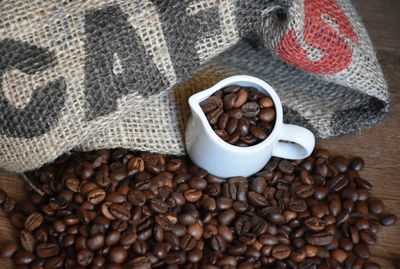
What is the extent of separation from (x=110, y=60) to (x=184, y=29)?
18cm

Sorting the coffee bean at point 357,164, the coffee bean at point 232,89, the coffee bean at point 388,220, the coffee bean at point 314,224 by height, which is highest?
the coffee bean at point 232,89

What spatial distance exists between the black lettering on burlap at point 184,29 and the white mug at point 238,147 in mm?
81

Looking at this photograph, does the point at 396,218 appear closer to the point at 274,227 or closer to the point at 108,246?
the point at 274,227

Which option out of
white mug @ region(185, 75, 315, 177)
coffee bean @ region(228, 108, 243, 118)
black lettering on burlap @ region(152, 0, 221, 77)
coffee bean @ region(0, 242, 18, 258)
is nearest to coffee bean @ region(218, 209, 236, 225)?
white mug @ region(185, 75, 315, 177)

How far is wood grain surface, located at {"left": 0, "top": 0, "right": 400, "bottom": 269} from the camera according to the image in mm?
1430

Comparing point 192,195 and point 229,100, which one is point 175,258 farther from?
point 229,100

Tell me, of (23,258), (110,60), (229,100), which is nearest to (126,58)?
(110,60)

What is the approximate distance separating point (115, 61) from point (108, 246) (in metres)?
0.39

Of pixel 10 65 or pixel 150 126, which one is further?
pixel 150 126

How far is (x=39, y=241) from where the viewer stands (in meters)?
1.31

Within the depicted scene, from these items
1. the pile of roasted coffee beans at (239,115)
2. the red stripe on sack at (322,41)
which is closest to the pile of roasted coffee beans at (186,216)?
the pile of roasted coffee beans at (239,115)

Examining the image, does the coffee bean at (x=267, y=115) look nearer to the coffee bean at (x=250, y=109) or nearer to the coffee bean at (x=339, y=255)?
the coffee bean at (x=250, y=109)

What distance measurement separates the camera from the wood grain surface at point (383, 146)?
1.43m

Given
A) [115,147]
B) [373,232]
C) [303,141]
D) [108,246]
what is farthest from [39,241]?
[373,232]
